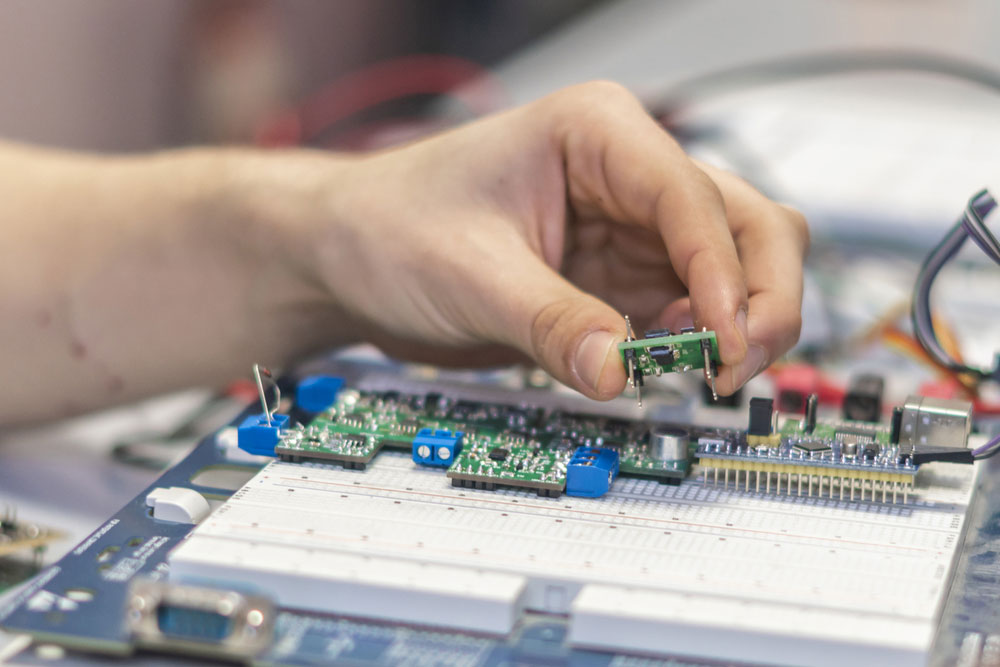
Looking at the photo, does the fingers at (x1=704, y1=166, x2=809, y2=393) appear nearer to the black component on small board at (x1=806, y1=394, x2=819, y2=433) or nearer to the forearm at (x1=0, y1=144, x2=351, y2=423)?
the black component on small board at (x1=806, y1=394, x2=819, y2=433)

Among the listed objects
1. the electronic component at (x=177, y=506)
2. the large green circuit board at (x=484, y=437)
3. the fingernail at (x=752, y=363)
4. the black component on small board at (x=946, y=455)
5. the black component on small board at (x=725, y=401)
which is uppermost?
the fingernail at (x=752, y=363)

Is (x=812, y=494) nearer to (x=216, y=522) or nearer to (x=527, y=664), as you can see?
(x=527, y=664)

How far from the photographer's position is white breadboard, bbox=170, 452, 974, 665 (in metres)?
0.67

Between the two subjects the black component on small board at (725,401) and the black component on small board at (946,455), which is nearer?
the black component on small board at (946,455)

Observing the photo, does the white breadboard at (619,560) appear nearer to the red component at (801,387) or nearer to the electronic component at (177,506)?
the electronic component at (177,506)

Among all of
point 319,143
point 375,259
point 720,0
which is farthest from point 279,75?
point 375,259

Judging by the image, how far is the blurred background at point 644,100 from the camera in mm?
1329

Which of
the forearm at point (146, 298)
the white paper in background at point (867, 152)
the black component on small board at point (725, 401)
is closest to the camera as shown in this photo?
the black component on small board at point (725, 401)

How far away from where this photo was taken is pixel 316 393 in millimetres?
1036

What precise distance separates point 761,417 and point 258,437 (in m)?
0.42

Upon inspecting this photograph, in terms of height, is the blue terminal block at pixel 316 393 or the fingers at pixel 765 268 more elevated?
the fingers at pixel 765 268

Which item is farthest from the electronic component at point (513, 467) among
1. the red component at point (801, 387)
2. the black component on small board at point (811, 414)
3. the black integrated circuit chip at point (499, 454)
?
the red component at point (801, 387)

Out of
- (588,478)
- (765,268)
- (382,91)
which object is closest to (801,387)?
(765,268)

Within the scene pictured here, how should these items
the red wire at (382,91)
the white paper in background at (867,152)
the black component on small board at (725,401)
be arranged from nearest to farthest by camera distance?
1. the black component on small board at (725,401)
2. the white paper in background at (867,152)
3. the red wire at (382,91)
